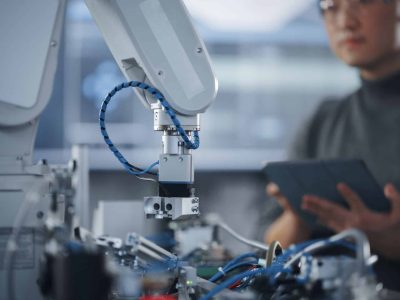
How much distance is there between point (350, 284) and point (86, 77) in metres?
3.97

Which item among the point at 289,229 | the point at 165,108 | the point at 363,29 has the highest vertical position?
the point at 363,29

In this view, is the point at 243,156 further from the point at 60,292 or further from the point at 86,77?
the point at 60,292

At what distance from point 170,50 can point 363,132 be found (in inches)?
94.9

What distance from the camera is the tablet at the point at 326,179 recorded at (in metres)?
2.67

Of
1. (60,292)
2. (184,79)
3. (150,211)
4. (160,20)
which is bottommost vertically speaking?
(60,292)

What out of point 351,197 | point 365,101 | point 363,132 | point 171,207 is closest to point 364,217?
point 351,197

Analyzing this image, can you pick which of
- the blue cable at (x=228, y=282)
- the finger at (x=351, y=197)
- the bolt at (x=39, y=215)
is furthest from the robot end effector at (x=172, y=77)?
the finger at (x=351, y=197)

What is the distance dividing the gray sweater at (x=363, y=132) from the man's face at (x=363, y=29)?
0.16 metres

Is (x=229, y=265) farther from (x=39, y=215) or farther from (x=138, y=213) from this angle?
(x=138, y=213)

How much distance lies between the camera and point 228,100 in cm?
524

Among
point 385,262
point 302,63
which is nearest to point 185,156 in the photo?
point 385,262

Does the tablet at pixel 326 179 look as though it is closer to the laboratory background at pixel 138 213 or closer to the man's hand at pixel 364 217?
the man's hand at pixel 364 217

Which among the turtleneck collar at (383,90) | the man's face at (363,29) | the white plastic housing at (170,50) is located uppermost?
the man's face at (363,29)

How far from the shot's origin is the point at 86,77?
5059 mm
